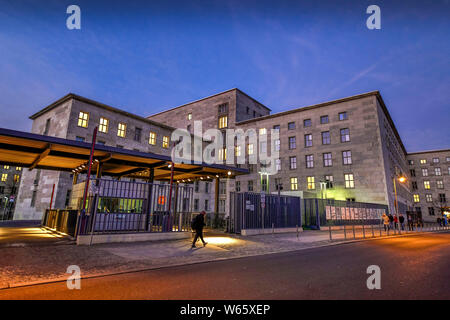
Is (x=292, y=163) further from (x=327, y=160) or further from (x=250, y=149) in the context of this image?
(x=250, y=149)

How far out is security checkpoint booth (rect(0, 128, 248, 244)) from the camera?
476 inches

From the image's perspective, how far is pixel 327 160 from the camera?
38750mm

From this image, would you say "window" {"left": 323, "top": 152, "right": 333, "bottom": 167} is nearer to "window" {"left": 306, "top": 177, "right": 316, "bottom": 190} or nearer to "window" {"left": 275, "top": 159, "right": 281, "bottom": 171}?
"window" {"left": 306, "top": 177, "right": 316, "bottom": 190}

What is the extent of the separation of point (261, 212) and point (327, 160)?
23564mm

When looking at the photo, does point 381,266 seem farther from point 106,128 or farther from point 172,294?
point 106,128

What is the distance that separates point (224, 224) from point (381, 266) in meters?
14.8

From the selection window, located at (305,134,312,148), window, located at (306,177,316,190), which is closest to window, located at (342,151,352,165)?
window, located at (306,177,316,190)

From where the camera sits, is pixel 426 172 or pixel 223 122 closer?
pixel 223 122

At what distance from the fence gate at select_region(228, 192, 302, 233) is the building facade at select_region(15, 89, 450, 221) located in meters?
4.89

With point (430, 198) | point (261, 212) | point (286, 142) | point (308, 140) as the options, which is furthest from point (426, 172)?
point (261, 212)

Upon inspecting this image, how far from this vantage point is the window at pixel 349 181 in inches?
1416

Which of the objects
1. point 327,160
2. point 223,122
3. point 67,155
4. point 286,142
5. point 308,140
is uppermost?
point 223,122

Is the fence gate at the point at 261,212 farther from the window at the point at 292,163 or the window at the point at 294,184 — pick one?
the window at the point at 292,163
